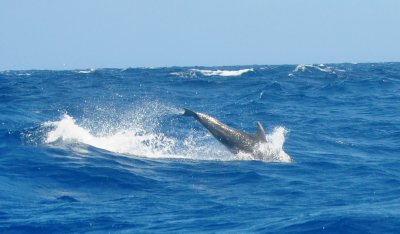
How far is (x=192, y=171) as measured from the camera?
53.3 feet

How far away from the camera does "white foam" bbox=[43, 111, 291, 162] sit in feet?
60.5

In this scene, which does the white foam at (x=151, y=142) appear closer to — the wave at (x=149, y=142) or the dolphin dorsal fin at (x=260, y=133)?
the wave at (x=149, y=142)

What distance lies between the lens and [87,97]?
38.1 metres

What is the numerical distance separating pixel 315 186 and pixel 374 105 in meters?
19.7

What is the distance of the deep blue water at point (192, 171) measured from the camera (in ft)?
36.0

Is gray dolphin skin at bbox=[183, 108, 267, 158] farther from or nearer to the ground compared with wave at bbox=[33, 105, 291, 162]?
farther from the ground

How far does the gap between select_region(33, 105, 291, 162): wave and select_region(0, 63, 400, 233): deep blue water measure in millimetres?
56

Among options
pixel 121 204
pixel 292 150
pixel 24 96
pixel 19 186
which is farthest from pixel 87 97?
pixel 121 204

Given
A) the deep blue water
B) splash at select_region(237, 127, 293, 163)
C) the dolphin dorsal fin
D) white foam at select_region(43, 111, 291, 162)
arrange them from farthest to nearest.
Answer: white foam at select_region(43, 111, 291, 162)
splash at select_region(237, 127, 293, 163)
the dolphin dorsal fin
the deep blue water

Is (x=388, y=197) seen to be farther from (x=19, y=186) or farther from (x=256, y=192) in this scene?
(x=19, y=186)

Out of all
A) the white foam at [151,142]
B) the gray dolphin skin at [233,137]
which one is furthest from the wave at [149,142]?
the gray dolphin skin at [233,137]

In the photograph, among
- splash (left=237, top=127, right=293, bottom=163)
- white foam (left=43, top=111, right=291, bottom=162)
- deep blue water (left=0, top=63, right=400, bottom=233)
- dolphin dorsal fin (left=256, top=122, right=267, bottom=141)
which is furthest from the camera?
white foam (left=43, top=111, right=291, bottom=162)

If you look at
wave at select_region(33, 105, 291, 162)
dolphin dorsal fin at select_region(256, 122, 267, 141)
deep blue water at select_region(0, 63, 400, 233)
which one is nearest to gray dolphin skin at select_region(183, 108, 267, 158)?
dolphin dorsal fin at select_region(256, 122, 267, 141)

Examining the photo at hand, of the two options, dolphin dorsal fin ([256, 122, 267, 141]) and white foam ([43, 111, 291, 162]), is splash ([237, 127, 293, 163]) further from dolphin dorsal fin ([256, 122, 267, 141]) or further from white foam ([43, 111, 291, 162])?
dolphin dorsal fin ([256, 122, 267, 141])
